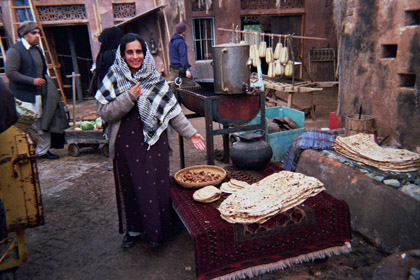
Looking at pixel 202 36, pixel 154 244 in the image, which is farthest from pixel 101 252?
pixel 202 36

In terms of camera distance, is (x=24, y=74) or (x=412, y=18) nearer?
(x=412, y=18)

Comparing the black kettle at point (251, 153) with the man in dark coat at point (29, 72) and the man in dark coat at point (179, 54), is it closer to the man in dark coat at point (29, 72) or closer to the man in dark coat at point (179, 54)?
the man in dark coat at point (29, 72)

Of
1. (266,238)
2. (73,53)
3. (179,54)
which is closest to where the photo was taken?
(266,238)

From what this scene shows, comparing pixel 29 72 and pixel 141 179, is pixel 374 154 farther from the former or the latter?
pixel 29 72

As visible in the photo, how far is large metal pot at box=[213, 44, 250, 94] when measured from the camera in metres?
3.69

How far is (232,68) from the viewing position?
3.71m

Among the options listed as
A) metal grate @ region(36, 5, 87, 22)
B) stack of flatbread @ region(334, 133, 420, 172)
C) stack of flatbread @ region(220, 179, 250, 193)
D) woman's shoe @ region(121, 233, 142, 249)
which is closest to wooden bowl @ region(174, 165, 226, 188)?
stack of flatbread @ region(220, 179, 250, 193)

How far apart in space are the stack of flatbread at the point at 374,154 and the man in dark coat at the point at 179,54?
457 centimetres

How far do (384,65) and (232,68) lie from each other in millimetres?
1889

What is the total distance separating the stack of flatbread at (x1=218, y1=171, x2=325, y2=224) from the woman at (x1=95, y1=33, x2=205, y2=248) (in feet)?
2.13

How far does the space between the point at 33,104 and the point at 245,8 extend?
25.0 ft

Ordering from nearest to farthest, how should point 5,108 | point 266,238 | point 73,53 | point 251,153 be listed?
point 5,108, point 266,238, point 251,153, point 73,53

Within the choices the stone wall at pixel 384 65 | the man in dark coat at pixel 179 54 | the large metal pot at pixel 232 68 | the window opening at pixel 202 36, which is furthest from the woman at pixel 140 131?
the window opening at pixel 202 36

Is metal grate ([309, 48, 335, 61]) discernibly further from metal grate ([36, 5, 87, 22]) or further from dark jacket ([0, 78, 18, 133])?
dark jacket ([0, 78, 18, 133])
